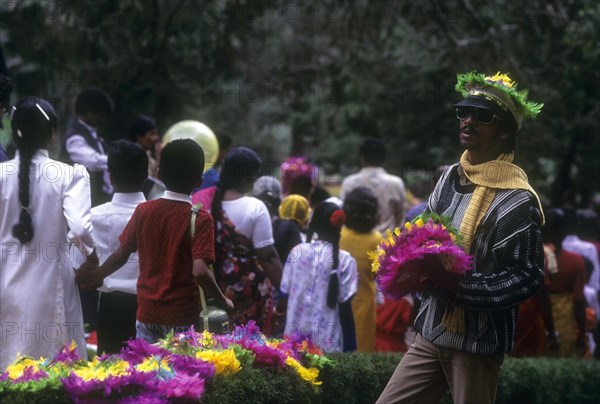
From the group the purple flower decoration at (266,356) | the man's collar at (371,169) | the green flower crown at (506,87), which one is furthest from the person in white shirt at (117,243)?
the man's collar at (371,169)

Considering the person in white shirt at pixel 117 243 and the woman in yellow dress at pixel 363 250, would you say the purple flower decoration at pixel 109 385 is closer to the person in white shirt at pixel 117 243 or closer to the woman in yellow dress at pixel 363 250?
the person in white shirt at pixel 117 243

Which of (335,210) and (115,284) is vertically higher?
(335,210)

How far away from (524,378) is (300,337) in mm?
2906

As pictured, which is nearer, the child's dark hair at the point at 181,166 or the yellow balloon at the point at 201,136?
the child's dark hair at the point at 181,166

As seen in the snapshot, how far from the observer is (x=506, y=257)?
17.7 ft

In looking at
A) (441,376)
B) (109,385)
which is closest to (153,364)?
(109,385)

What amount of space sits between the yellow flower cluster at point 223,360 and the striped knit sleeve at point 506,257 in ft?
4.62

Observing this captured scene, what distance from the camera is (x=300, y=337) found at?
6938 mm

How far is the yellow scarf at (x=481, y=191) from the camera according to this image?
214 inches

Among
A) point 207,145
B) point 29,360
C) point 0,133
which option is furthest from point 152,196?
point 29,360

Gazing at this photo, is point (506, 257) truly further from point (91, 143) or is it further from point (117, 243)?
point (91, 143)

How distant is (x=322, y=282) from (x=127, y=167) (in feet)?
6.80

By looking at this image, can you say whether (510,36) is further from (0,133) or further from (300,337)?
(300,337)

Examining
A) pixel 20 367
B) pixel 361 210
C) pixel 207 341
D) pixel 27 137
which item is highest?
pixel 27 137
